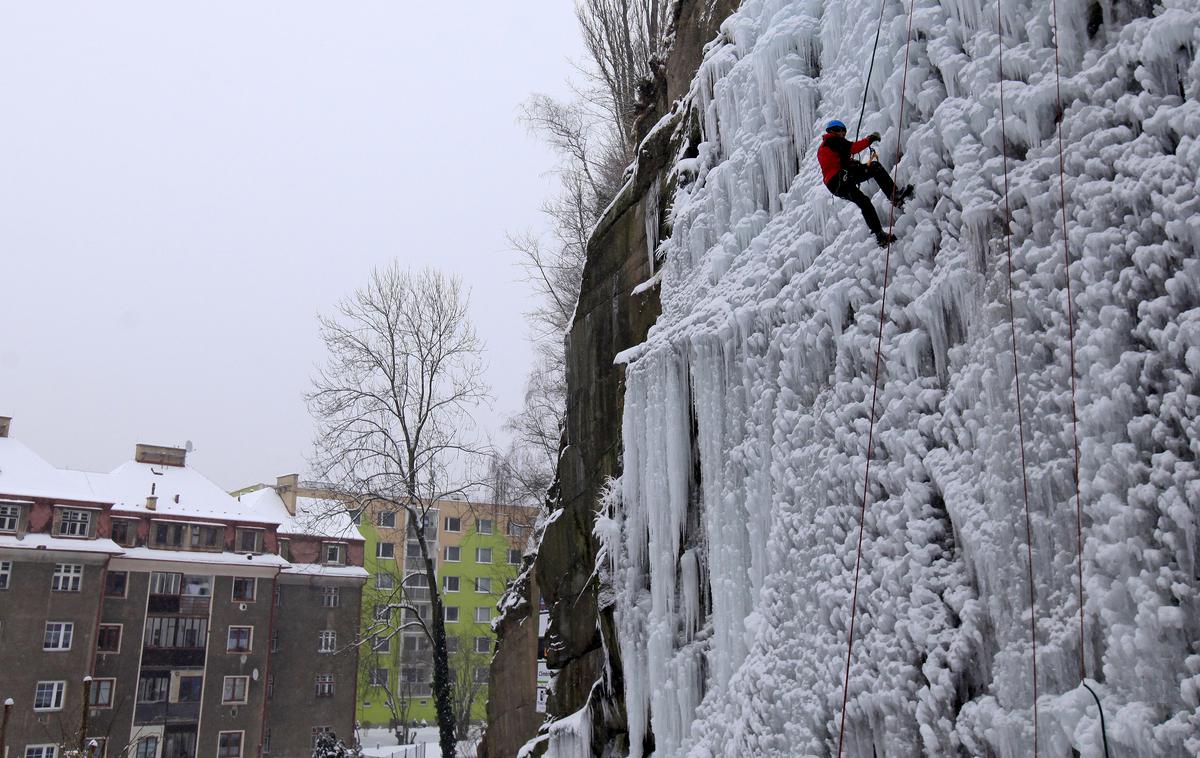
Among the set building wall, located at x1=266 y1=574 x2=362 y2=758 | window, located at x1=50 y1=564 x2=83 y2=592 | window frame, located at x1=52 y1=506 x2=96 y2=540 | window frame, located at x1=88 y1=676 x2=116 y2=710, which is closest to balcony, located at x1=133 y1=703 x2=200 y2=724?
window frame, located at x1=88 y1=676 x2=116 y2=710

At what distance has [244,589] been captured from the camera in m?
28.0

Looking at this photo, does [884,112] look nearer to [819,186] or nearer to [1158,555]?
[819,186]

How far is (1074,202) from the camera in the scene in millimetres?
4020

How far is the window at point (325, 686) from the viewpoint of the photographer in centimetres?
2925

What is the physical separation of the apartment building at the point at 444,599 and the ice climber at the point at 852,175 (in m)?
32.0

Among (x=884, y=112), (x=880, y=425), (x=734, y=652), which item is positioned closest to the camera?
(x=880, y=425)

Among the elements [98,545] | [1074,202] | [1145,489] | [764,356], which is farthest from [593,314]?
[98,545]

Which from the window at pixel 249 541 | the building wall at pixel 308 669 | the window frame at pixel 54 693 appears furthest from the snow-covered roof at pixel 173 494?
the window frame at pixel 54 693

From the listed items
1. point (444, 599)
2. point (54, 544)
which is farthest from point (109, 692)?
point (444, 599)

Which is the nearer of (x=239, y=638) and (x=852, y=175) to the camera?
(x=852, y=175)

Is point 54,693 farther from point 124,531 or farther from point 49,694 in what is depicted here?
point 124,531

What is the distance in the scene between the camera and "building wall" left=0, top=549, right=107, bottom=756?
75.2ft

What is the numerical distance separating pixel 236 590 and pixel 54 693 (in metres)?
5.46

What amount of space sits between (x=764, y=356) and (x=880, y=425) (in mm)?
1242
